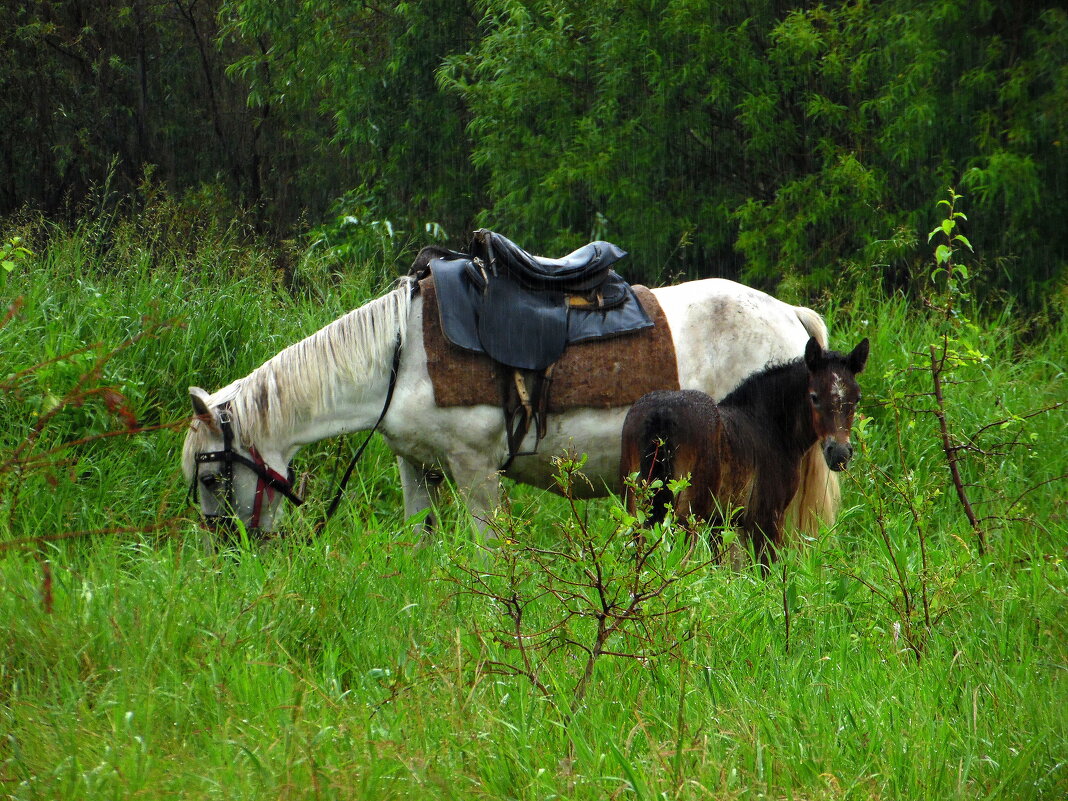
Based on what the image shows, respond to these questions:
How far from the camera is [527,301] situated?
5387 mm

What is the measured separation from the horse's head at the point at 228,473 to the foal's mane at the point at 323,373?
0.07m

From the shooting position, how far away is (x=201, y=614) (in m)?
3.54

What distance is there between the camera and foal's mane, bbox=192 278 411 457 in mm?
5246

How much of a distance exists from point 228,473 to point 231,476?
0.07 ft

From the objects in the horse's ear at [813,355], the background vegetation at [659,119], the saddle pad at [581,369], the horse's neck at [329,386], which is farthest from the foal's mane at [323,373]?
the background vegetation at [659,119]

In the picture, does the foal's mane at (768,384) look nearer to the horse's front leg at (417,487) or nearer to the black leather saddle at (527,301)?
the black leather saddle at (527,301)

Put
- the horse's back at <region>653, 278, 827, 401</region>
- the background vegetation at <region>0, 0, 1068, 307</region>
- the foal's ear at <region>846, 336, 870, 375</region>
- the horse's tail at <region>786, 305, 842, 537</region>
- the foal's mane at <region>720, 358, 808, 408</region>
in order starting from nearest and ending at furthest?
the foal's ear at <region>846, 336, 870, 375</region> < the foal's mane at <region>720, 358, 808, 408</region> < the horse's tail at <region>786, 305, 842, 537</region> < the horse's back at <region>653, 278, 827, 401</region> < the background vegetation at <region>0, 0, 1068, 307</region>

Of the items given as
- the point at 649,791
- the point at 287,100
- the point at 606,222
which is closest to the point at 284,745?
the point at 649,791

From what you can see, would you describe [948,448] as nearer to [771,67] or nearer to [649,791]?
[649,791]

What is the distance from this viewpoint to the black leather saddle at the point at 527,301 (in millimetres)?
5227

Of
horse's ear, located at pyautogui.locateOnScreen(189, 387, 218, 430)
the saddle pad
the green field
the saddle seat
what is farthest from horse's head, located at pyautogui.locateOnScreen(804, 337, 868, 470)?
horse's ear, located at pyautogui.locateOnScreen(189, 387, 218, 430)

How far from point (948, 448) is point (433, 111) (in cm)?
1297

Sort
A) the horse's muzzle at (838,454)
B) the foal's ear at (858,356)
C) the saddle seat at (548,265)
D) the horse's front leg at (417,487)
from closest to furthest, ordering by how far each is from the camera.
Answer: the horse's muzzle at (838,454), the foal's ear at (858,356), the saddle seat at (548,265), the horse's front leg at (417,487)

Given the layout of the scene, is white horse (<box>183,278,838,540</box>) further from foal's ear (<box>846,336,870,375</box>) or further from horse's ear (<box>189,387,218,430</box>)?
foal's ear (<box>846,336,870,375</box>)
